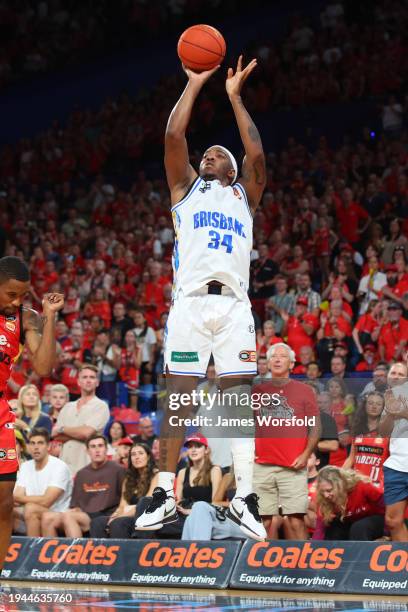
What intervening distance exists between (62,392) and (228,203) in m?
6.50

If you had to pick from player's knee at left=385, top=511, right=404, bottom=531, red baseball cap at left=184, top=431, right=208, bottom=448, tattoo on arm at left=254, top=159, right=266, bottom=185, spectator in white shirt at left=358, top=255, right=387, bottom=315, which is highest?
spectator in white shirt at left=358, top=255, right=387, bottom=315

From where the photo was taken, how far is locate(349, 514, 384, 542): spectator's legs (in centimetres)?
985

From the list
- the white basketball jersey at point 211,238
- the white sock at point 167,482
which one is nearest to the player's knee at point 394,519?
the white sock at point 167,482

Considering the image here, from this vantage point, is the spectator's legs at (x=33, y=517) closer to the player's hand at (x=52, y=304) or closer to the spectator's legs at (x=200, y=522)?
the spectator's legs at (x=200, y=522)

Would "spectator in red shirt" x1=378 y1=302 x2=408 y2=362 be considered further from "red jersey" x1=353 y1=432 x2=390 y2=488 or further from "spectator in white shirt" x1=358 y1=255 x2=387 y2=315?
"red jersey" x1=353 y1=432 x2=390 y2=488

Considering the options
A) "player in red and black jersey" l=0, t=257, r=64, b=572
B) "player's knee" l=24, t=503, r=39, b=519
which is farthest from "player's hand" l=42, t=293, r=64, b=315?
"player's knee" l=24, t=503, r=39, b=519

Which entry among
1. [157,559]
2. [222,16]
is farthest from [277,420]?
[222,16]

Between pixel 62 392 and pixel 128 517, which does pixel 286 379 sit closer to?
pixel 128 517

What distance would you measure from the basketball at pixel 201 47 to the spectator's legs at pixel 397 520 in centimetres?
437

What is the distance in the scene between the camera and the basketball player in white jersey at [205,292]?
7.46 m

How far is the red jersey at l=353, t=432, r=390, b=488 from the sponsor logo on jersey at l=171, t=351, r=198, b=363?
3085 millimetres

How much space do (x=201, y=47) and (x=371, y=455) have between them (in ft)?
14.7

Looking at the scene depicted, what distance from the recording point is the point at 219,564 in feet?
32.8

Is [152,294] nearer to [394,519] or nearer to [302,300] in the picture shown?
[302,300]
